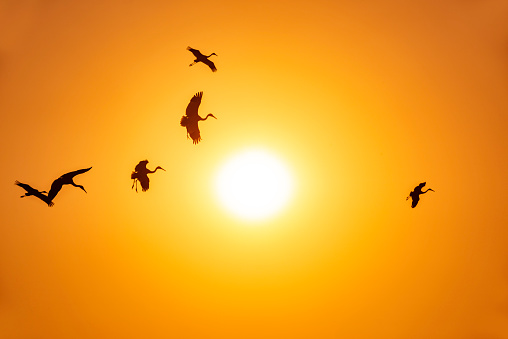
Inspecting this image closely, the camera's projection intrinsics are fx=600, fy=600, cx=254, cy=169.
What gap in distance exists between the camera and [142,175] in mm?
5906

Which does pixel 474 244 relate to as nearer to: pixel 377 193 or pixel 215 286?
pixel 377 193

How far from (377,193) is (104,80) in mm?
2908

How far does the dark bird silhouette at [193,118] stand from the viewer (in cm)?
569

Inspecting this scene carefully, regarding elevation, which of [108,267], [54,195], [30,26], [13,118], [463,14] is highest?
[463,14]

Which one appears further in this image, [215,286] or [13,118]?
[215,286]

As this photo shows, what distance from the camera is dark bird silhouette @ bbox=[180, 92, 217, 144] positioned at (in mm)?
5688

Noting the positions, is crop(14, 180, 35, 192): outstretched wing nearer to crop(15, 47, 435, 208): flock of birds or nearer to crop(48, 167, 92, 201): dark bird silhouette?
crop(15, 47, 435, 208): flock of birds

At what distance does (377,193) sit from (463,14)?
1.89m

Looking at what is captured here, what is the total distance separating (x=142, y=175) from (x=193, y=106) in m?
0.87

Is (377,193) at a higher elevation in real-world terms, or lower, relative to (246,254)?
higher

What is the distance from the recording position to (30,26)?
18.1 ft

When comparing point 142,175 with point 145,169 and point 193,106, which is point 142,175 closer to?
point 145,169

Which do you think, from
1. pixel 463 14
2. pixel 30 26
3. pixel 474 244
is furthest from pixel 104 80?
pixel 474 244

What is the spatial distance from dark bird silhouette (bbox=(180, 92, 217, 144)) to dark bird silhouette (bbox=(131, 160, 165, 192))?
500 millimetres
